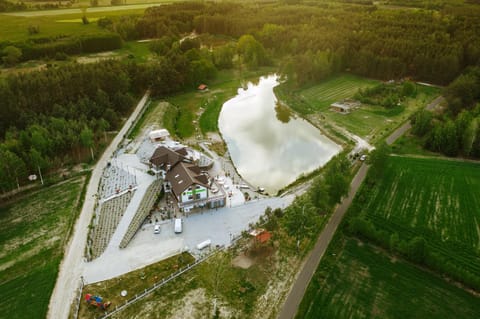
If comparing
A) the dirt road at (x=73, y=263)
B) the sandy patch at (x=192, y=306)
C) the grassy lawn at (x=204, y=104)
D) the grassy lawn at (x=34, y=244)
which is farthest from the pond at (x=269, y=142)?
the grassy lawn at (x=34, y=244)

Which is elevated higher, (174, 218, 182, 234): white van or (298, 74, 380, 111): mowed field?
(298, 74, 380, 111): mowed field

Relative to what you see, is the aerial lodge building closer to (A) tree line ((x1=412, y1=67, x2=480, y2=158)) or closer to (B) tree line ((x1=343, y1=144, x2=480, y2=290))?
(B) tree line ((x1=343, y1=144, x2=480, y2=290))

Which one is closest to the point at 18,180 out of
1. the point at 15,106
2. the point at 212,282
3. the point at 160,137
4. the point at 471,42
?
the point at 15,106

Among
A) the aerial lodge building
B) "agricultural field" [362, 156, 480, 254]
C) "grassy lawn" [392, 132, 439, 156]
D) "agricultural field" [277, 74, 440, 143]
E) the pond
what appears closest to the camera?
"agricultural field" [362, 156, 480, 254]

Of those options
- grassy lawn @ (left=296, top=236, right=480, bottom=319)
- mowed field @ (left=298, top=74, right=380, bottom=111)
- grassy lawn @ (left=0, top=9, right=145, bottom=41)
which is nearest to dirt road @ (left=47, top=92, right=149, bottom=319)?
grassy lawn @ (left=296, top=236, right=480, bottom=319)

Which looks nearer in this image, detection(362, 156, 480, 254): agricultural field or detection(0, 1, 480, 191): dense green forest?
detection(362, 156, 480, 254): agricultural field

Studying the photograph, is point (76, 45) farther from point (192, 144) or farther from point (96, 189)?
point (96, 189)

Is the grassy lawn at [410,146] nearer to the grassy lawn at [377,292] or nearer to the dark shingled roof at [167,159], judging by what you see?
the grassy lawn at [377,292]
